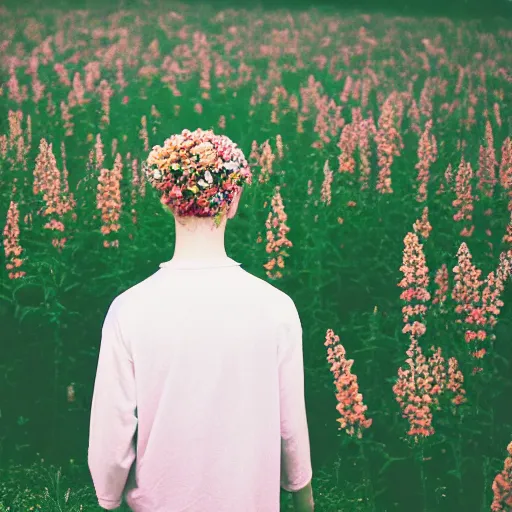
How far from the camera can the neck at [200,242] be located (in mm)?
1837

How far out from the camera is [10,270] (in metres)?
2.71

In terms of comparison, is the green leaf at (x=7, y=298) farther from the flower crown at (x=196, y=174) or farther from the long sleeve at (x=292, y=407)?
the long sleeve at (x=292, y=407)

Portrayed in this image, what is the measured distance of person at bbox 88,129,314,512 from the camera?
5.75 ft

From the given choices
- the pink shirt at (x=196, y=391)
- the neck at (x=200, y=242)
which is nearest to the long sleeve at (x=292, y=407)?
the pink shirt at (x=196, y=391)

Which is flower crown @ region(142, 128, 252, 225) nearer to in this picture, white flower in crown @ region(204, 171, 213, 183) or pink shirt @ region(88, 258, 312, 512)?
white flower in crown @ region(204, 171, 213, 183)

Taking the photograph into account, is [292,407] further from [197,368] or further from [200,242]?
[200,242]

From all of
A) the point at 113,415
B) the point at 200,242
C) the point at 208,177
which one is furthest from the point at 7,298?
the point at 208,177

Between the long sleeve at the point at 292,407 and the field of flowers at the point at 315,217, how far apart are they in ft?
2.69

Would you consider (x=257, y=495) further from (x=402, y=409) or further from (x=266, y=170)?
(x=266, y=170)

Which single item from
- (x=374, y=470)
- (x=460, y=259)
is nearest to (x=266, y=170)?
(x=460, y=259)

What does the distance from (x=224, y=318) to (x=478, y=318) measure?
153 cm

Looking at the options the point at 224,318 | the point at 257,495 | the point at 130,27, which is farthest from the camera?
the point at 130,27

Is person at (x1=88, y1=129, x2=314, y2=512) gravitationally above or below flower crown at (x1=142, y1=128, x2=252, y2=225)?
below

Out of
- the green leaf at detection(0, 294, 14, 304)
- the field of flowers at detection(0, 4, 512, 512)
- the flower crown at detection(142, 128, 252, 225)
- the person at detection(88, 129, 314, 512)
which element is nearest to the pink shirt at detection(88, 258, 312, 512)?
the person at detection(88, 129, 314, 512)
